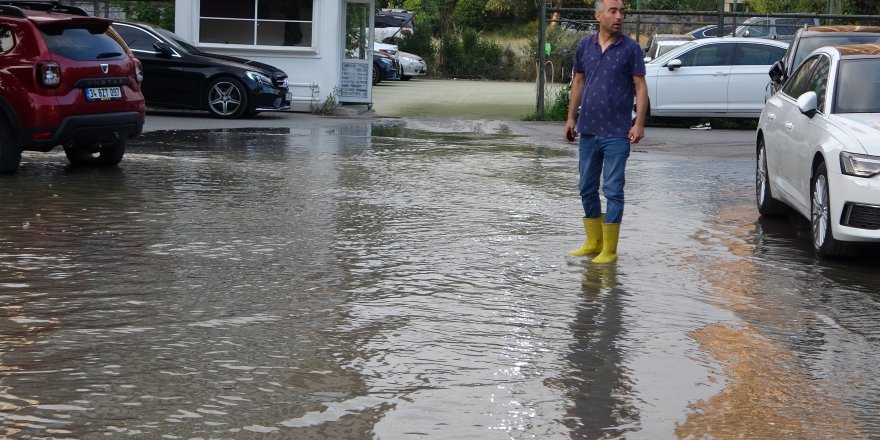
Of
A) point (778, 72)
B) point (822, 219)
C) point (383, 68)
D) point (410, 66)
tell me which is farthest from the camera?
point (410, 66)

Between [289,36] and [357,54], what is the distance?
1.61 meters

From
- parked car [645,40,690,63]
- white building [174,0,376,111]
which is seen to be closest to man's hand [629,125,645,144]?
white building [174,0,376,111]

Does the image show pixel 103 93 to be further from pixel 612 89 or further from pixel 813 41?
pixel 813 41

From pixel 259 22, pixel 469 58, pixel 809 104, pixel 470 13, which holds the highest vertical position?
pixel 470 13

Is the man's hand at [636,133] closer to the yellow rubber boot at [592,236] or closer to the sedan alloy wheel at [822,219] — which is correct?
the yellow rubber boot at [592,236]

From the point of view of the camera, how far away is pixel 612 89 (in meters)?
9.20

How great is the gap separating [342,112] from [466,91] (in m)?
10.7

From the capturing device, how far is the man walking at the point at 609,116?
29.9 feet

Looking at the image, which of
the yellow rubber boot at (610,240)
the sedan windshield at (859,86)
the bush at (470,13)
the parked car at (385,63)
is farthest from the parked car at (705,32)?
the yellow rubber boot at (610,240)

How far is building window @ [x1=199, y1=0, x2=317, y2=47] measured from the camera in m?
25.8

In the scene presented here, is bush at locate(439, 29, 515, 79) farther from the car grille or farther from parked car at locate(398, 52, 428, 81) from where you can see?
the car grille

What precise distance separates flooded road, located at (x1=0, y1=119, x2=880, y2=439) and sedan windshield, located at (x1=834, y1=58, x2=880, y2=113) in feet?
3.70

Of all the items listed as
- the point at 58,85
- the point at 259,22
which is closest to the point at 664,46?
the point at 259,22

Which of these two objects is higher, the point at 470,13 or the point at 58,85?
the point at 470,13
